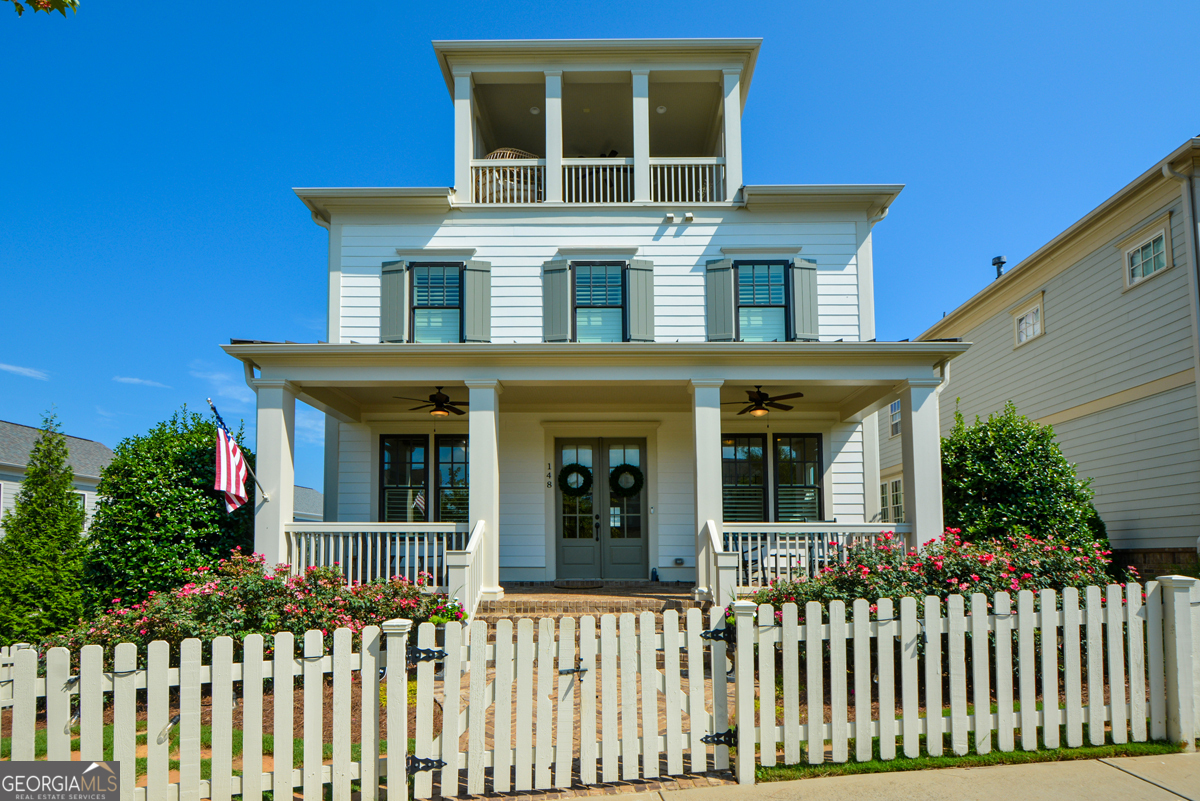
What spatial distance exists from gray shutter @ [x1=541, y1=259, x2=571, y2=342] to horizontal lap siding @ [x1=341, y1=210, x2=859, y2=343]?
8.1 inches

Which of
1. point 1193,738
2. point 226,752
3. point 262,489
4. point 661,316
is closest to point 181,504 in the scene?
point 262,489

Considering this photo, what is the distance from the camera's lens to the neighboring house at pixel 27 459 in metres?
20.8

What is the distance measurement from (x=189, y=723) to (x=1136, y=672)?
564 centimetres

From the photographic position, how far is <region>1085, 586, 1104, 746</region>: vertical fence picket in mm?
4613

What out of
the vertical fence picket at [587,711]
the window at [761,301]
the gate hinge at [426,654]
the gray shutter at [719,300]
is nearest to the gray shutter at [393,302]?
the gray shutter at [719,300]

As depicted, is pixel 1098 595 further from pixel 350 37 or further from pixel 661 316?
pixel 350 37

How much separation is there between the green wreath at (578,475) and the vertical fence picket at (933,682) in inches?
306

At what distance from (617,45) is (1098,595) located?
414 inches

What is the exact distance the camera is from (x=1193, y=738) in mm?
4582

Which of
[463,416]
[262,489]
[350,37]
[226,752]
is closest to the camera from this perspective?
[226,752]

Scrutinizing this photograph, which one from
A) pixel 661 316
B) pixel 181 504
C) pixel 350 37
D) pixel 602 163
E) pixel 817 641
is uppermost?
pixel 350 37

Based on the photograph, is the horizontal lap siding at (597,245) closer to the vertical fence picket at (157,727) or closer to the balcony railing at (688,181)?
the balcony railing at (688,181)

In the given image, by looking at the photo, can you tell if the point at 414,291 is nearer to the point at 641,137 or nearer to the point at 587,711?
the point at 641,137

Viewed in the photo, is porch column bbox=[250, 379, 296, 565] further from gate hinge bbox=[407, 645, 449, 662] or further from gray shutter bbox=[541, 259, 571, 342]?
gate hinge bbox=[407, 645, 449, 662]
